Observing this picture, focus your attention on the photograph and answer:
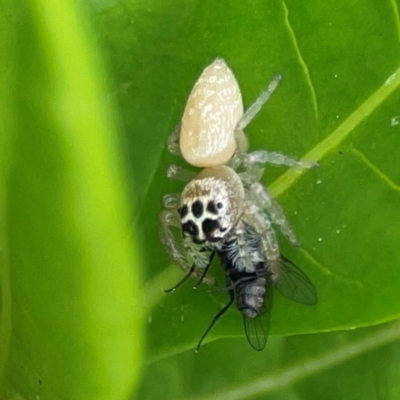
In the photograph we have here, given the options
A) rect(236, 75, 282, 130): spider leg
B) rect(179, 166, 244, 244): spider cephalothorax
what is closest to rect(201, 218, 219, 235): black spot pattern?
rect(179, 166, 244, 244): spider cephalothorax

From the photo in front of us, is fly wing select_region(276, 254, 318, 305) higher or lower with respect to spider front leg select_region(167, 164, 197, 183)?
lower

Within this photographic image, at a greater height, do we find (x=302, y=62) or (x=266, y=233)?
(x=302, y=62)

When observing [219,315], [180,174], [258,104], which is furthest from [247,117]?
[219,315]

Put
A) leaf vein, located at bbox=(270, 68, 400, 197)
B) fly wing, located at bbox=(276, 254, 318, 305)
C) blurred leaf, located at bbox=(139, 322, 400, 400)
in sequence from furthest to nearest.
Result: blurred leaf, located at bbox=(139, 322, 400, 400) → fly wing, located at bbox=(276, 254, 318, 305) → leaf vein, located at bbox=(270, 68, 400, 197)

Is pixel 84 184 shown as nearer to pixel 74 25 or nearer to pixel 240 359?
pixel 74 25

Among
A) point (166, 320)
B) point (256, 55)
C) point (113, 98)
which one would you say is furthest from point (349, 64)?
point (166, 320)

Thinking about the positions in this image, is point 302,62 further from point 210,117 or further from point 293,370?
point 293,370

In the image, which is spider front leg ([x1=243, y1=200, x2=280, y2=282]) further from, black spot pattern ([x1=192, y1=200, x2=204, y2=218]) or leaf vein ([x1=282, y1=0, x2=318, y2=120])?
leaf vein ([x1=282, y1=0, x2=318, y2=120])

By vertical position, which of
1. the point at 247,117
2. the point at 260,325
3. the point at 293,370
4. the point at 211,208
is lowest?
the point at 293,370

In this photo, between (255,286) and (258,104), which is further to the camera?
(255,286)
